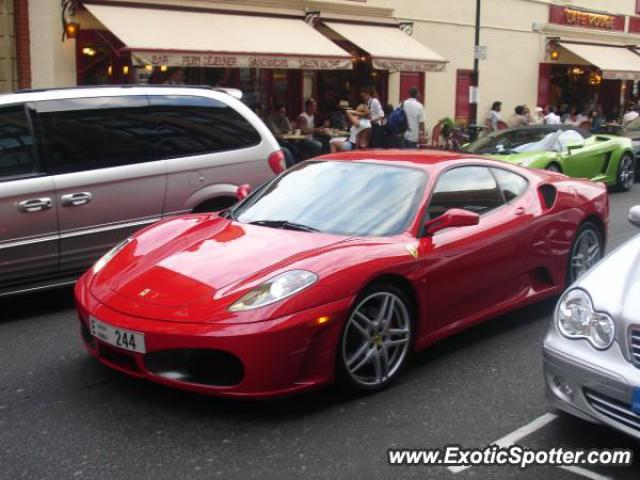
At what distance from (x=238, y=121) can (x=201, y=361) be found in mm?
3624

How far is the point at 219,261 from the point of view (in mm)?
4375

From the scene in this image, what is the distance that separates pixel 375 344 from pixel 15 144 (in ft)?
10.7

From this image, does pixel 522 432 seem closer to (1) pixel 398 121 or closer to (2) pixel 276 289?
(2) pixel 276 289

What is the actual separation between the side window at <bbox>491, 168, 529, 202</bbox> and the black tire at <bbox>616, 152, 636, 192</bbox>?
29.3 ft

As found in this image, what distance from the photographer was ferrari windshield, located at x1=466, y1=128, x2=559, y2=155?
12312 mm

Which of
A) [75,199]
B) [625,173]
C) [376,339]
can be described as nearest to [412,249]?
[376,339]

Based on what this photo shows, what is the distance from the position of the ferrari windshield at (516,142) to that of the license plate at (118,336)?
8954 millimetres

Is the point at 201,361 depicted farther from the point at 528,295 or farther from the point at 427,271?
the point at 528,295

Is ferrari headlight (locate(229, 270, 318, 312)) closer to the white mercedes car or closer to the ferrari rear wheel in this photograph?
the white mercedes car

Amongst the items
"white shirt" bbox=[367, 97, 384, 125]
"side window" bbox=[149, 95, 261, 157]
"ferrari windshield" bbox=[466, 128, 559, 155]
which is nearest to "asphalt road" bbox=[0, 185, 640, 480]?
"side window" bbox=[149, 95, 261, 157]

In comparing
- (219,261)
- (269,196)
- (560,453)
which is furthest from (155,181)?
(560,453)

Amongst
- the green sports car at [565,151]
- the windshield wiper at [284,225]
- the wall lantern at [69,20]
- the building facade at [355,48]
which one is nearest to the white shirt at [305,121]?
the building facade at [355,48]

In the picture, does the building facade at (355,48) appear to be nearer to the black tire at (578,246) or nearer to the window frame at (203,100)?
the window frame at (203,100)

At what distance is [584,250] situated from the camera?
20.5 feet
